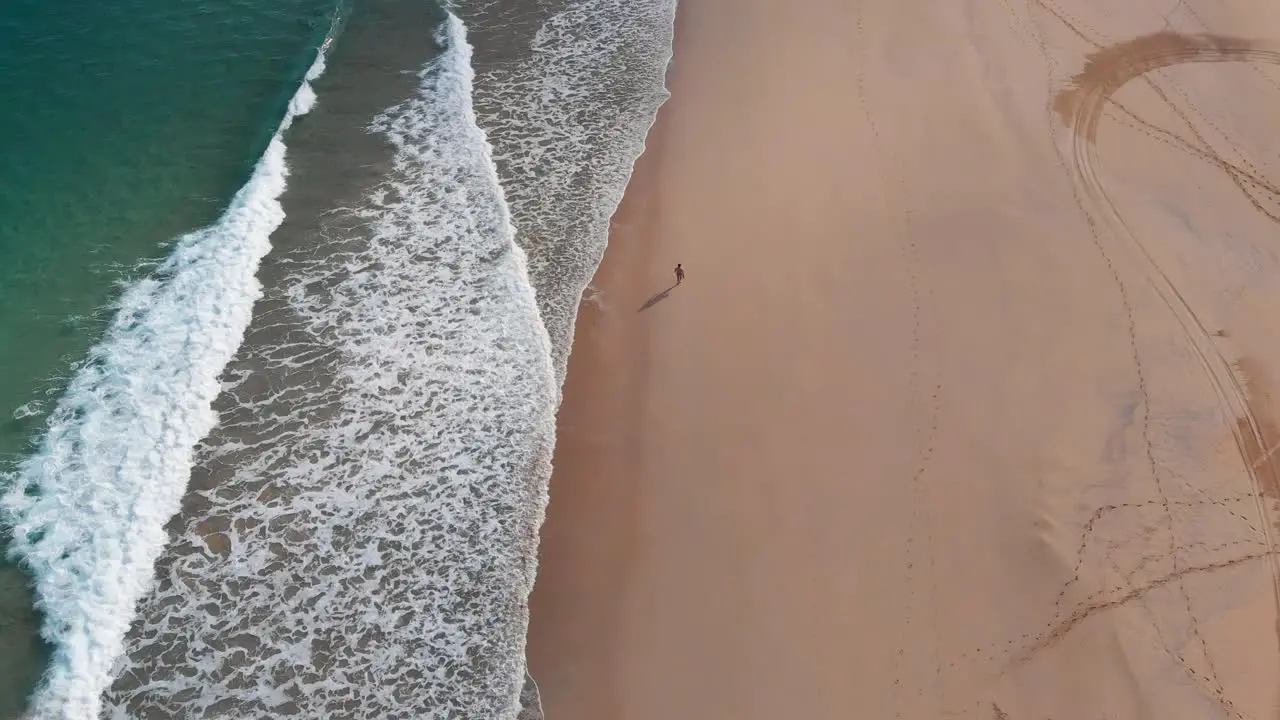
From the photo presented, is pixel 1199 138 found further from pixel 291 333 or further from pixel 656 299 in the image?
pixel 291 333

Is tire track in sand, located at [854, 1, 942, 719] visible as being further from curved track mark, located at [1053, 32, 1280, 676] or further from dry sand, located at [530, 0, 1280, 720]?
curved track mark, located at [1053, 32, 1280, 676]

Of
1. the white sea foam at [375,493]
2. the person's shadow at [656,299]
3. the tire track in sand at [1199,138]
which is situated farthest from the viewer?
the person's shadow at [656,299]

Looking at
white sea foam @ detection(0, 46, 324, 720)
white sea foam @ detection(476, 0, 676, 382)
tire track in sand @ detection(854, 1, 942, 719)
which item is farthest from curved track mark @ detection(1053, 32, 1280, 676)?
white sea foam @ detection(0, 46, 324, 720)

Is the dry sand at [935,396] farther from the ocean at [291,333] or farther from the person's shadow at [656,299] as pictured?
the ocean at [291,333]

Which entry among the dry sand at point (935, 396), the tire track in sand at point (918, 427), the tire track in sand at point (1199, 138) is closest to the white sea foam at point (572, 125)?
the dry sand at point (935, 396)

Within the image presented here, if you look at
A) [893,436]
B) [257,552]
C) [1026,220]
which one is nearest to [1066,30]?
[1026,220]

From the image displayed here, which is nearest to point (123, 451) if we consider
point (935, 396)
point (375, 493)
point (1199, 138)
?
point (375, 493)
